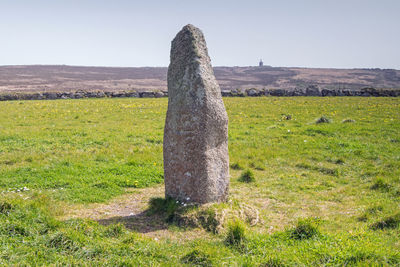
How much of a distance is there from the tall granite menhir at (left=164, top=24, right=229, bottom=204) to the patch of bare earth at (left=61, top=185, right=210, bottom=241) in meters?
0.77

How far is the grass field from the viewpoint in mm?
5133

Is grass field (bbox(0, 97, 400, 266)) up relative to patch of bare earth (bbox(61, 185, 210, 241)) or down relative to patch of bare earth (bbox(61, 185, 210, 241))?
up

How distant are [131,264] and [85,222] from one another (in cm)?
152

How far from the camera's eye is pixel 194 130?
708 centimetres

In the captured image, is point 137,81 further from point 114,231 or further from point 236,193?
point 114,231

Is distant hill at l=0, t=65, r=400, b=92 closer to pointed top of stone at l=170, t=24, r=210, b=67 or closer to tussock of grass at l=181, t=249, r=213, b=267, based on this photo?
pointed top of stone at l=170, t=24, r=210, b=67

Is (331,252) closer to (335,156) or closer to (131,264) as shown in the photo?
(131,264)

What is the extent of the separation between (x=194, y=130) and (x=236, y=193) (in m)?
2.69

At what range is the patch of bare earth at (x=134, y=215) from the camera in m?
6.35

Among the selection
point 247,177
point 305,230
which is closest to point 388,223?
point 305,230

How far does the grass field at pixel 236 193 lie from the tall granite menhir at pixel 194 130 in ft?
2.04

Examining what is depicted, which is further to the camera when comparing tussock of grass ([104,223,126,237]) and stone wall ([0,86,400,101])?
stone wall ([0,86,400,101])

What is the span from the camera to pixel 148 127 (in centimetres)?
1850

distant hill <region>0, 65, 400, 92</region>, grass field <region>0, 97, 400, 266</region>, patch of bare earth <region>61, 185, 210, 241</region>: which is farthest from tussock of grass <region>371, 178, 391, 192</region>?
distant hill <region>0, 65, 400, 92</region>
